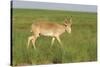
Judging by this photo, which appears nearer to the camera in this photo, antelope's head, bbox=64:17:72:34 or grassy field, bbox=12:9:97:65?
grassy field, bbox=12:9:97:65

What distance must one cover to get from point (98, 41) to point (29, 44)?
862mm

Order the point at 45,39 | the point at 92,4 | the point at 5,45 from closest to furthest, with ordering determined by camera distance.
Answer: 1. the point at 5,45
2. the point at 45,39
3. the point at 92,4

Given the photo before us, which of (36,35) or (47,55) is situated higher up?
(36,35)

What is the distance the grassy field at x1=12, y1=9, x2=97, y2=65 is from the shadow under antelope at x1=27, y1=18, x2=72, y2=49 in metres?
0.04

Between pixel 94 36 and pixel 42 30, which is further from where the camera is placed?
pixel 94 36

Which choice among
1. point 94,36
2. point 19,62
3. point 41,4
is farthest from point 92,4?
point 19,62

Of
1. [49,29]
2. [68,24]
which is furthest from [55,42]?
[68,24]

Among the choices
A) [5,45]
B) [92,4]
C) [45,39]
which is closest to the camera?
[5,45]

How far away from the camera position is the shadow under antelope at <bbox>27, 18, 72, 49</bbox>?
7.78ft

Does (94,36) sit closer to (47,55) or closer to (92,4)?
(92,4)

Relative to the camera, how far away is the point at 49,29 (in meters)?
2.44

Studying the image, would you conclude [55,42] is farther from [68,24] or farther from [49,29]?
[68,24]

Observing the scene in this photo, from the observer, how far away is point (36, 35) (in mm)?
2379

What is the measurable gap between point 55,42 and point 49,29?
16cm
